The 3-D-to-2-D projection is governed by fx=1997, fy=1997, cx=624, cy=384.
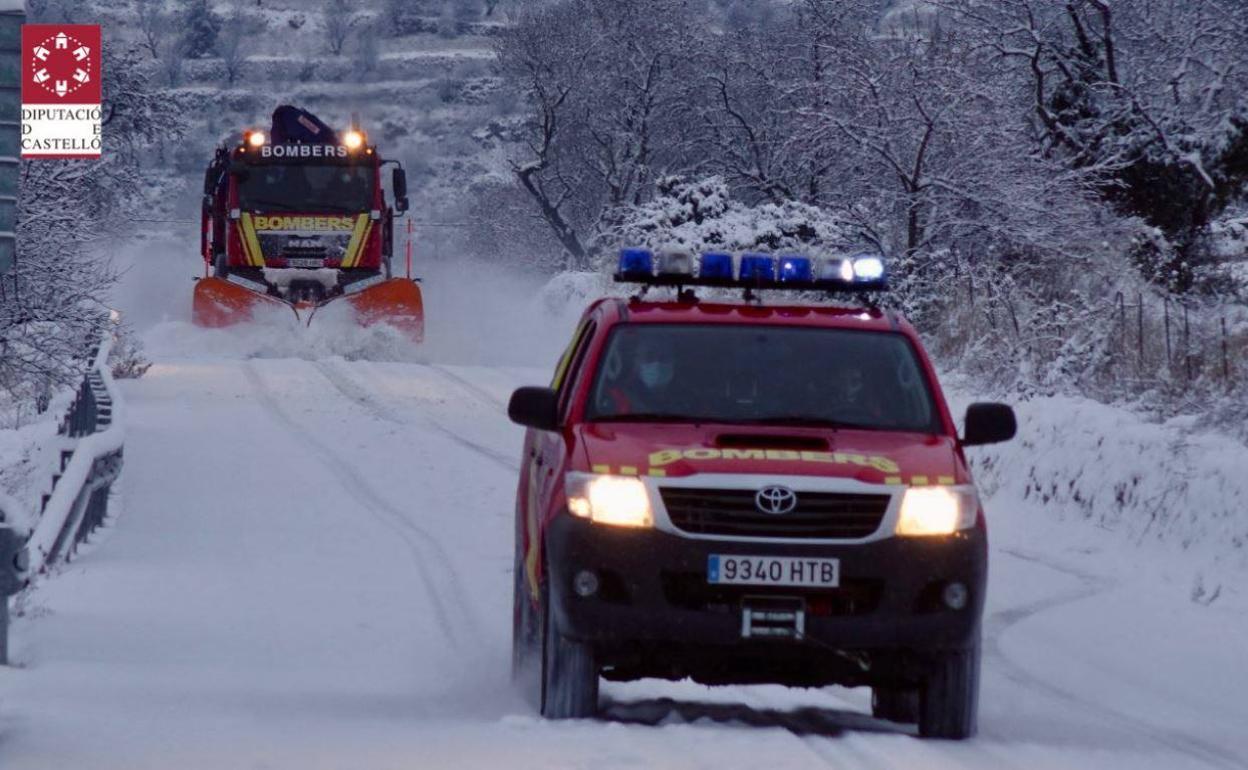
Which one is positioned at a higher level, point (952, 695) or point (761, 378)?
point (761, 378)

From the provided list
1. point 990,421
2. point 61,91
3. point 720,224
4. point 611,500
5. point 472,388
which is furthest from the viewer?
point 61,91

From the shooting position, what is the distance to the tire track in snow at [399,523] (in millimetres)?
10586

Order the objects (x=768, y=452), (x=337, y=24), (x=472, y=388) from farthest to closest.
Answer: (x=337, y=24) → (x=472, y=388) → (x=768, y=452)

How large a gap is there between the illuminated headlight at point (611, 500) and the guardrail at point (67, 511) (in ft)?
7.08

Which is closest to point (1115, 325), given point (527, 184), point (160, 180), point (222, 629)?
point (222, 629)

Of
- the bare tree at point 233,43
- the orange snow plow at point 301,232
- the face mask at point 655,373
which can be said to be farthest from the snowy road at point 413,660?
the bare tree at point 233,43

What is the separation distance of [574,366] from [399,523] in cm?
665

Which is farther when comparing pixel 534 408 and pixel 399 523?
pixel 399 523

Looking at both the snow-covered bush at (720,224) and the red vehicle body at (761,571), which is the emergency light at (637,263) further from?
the snow-covered bush at (720,224)

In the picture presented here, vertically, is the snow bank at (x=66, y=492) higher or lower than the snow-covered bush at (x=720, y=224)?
lower

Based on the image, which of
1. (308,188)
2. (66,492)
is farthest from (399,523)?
(308,188)

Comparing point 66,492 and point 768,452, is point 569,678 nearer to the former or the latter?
point 768,452

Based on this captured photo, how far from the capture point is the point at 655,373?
7.66 m

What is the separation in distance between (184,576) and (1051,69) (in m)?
17.3
